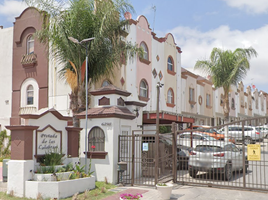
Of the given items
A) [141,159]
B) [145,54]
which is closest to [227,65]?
[145,54]

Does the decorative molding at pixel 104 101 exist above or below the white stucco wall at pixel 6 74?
below

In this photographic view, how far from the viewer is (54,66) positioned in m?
21.1

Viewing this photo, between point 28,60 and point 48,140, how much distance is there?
11.7m

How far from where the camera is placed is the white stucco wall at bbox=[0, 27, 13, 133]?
22.8 meters

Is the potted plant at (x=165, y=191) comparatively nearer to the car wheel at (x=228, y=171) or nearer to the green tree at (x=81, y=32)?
the car wheel at (x=228, y=171)

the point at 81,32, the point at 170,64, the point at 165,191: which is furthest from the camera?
the point at 170,64

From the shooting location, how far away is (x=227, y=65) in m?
25.4

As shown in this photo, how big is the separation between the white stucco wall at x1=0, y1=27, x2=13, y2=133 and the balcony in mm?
1352

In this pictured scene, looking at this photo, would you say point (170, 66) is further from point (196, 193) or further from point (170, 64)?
point (196, 193)

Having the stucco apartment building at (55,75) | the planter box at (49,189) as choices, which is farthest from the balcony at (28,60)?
the planter box at (49,189)

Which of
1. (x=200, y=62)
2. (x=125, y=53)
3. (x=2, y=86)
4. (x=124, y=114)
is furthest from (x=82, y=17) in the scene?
(x=200, y=62)

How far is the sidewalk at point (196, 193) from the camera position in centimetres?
1080

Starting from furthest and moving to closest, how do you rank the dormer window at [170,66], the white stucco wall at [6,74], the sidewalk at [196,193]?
1. the dormer window at [170,66]
2. the white stucco wall at [6,74]
3. the sidewalk at [196,193]

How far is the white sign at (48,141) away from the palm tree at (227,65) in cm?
1666
